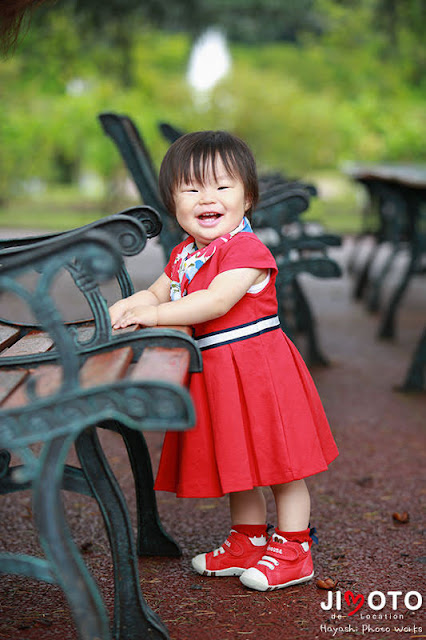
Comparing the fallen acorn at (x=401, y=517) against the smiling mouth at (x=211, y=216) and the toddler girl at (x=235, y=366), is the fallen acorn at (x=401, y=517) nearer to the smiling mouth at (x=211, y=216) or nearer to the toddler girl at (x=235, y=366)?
the toddler girl at (x=235, y=366)

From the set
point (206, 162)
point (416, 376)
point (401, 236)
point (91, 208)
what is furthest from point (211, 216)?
point (91, 208)

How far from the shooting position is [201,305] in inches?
77.5

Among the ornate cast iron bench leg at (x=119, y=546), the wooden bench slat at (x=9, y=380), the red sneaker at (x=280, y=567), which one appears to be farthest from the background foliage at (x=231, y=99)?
the ornate cast iron bench leg at (x=119, y=546)

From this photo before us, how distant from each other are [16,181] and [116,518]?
2224cm

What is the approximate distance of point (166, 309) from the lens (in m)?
1.98

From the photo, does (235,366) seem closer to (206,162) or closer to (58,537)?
(206,162)

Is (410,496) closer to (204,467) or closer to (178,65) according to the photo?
(204,467)

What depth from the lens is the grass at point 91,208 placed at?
2111 cm

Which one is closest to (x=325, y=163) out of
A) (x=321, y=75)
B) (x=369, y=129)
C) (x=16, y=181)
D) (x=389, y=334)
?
(x=369, y=129)

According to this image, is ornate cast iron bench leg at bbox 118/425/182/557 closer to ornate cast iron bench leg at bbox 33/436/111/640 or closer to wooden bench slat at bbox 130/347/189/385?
wooden bench slat at bbox 130/347/189/385

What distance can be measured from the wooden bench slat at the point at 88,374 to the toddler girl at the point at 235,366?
0.31m

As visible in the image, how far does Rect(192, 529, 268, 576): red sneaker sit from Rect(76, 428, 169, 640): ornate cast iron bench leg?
44 centimetres

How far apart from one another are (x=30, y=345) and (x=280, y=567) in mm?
852

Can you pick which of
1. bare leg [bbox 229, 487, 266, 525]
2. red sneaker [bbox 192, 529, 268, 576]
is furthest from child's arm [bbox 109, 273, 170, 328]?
red sneaker [bbox 192, 529, 268, 576]
